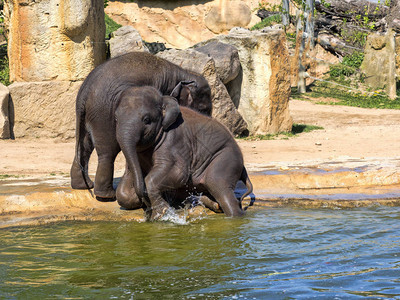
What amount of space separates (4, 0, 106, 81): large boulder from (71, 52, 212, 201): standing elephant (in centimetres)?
510

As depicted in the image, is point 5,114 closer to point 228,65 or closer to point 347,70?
point 228,65

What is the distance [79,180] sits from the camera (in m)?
7.30

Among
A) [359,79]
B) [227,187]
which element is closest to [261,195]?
[227,187]

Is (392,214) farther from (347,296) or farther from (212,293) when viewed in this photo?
(212,293)

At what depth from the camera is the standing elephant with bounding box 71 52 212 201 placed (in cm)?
674

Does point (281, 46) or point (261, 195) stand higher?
point (281, 46)

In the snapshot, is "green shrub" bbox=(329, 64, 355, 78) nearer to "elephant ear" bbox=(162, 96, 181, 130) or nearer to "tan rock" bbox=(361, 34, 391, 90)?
"tan rock" bbox=(361, 34, 391, 90)

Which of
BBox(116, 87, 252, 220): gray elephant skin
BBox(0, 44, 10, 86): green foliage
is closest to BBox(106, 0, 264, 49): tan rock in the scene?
BBox(0, 44, 10, 86): green foliage

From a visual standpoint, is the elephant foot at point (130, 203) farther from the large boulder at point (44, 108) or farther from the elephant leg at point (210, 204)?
the large boulder at point (44, 108)

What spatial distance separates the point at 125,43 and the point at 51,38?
143 cm

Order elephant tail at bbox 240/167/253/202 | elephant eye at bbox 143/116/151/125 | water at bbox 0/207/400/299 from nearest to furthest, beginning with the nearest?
1. water at bbox 0/207/400/299
2. elephant eye at bbox 143/116/151/125
3. elephant tail at bbox 240/167/253/202

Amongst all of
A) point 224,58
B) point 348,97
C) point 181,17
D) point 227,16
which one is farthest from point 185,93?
point 181,17

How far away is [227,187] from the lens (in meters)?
6.79

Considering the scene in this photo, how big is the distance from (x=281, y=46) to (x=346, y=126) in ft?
8.12
